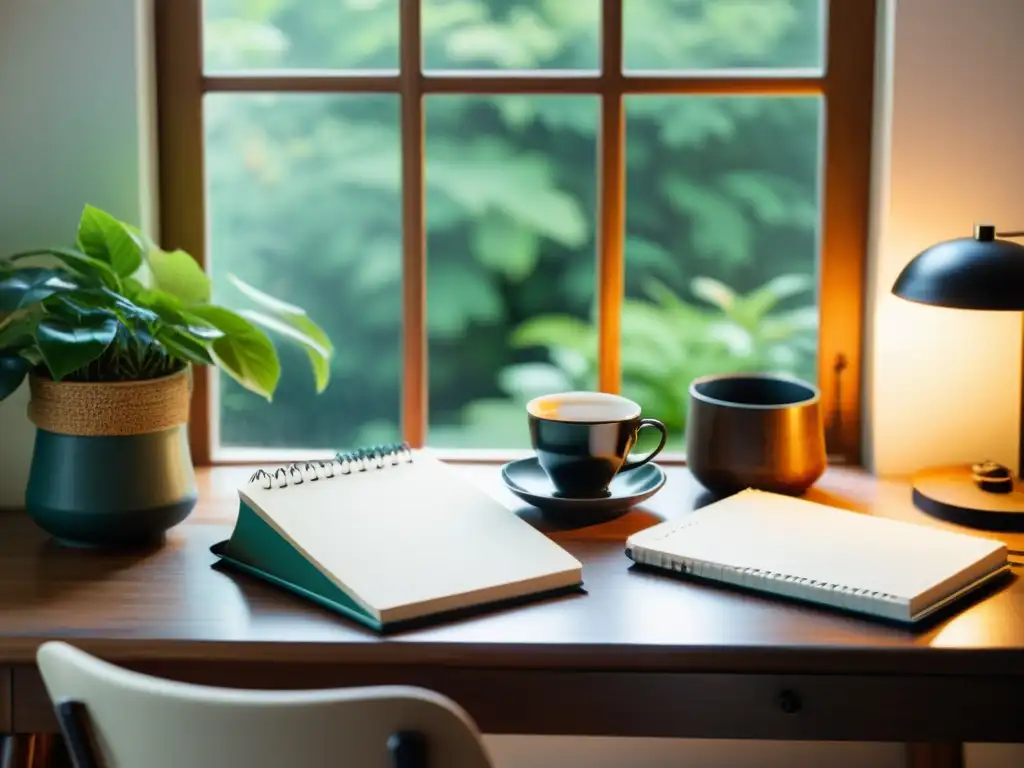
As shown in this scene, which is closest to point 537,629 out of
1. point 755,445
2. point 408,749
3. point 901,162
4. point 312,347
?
point 408,749

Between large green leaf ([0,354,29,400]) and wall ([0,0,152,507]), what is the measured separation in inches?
10.5

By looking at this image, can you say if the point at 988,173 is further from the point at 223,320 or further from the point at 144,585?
the point at 144,585

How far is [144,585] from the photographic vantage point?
1.30 meters

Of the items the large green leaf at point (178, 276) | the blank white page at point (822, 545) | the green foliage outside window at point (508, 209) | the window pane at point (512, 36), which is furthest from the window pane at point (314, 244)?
the blank white page at point (822, 545)

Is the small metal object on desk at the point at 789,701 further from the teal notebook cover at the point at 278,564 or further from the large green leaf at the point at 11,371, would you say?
the large green leaf at the point at 11,371

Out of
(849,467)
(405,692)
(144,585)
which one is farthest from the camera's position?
(849,467)

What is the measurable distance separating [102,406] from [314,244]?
582 millimetres

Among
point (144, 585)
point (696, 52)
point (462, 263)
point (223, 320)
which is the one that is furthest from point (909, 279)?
point (144, 585)

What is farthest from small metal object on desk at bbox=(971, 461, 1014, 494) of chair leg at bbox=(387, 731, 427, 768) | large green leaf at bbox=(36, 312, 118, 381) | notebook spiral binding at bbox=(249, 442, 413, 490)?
large green leaf at bbox=(36, 312, 118, 381)

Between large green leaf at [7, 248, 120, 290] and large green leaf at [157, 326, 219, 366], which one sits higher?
large green leaf at [7, 248, 120, 290]

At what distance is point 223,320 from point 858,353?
2.79ft

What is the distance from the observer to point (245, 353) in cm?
149

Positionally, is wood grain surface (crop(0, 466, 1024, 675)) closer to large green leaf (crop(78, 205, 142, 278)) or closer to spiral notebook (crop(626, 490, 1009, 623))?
spiral notebook (crop(626, 490, 1009, 623))

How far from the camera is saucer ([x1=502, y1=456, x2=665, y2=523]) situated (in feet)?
4.78
